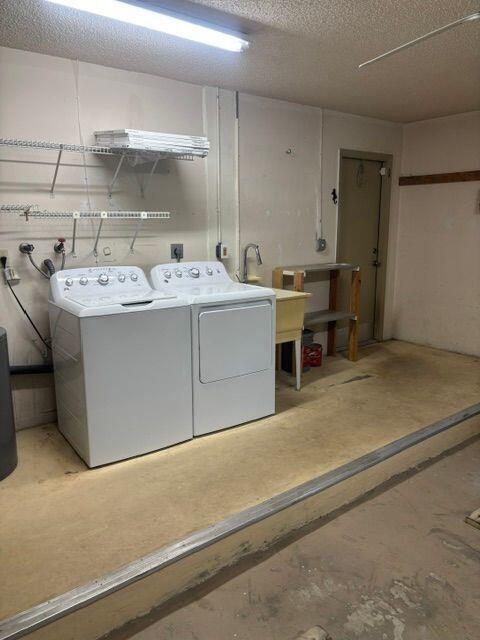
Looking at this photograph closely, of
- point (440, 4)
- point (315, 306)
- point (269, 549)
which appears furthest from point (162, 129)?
point (269, 549)

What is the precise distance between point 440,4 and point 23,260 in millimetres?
2748

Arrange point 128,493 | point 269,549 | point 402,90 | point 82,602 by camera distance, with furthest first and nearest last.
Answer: point 402,90, point 128,493, point 269,549, point 82,602

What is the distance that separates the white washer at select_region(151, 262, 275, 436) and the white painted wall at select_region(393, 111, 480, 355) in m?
2.69

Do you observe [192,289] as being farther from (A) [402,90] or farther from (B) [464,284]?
(B) [464,284]

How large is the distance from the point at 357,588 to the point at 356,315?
2.92 m

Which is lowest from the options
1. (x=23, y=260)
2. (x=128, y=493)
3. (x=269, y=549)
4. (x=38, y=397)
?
(x=269, y=549)

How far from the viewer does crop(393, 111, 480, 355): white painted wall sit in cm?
469

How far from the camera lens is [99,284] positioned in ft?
9.95

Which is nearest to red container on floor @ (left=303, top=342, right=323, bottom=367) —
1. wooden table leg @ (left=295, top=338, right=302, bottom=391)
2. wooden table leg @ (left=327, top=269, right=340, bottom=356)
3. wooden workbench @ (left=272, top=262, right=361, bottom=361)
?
wooden workbench @ (left=272, top=262, right=361, bottom=361)

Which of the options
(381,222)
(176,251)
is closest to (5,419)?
(176,251)

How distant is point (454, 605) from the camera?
1854 mm

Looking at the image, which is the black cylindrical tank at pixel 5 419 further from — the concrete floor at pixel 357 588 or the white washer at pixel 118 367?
the concrete floor at pixel 357 588

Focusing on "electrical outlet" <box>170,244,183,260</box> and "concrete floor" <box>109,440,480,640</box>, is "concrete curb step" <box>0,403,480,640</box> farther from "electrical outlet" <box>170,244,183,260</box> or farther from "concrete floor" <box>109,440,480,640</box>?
"electrical outlet" <box>170,244,183,260</box>

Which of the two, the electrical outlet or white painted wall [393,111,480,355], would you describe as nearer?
the electrical outlet
